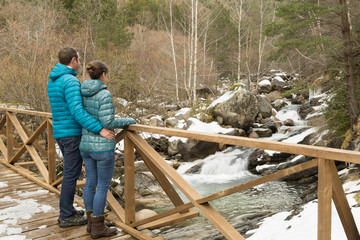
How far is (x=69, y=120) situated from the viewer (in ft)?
10.2

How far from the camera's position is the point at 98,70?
2.80m

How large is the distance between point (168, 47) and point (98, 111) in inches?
930

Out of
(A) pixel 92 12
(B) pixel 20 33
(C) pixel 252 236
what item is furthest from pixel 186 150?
(A) pixel 92 12

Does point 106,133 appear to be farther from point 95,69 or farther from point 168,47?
point 168,47

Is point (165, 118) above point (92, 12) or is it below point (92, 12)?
below

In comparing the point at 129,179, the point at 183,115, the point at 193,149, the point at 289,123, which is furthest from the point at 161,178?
the point at 289,123

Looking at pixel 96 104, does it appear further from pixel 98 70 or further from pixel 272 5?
pixel 272 5

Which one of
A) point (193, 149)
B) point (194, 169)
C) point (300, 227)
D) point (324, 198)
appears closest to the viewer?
point (324, 198)

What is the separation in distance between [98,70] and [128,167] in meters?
1.03

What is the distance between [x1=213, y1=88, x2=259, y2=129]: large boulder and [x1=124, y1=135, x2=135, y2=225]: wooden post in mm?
11771

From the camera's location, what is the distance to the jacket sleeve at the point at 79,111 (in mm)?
2775

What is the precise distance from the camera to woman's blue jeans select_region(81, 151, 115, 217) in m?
2.88

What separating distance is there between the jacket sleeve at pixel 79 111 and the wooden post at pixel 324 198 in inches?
72.2

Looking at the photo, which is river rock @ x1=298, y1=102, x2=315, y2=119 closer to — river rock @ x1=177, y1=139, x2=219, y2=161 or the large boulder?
the large boulder
